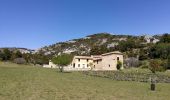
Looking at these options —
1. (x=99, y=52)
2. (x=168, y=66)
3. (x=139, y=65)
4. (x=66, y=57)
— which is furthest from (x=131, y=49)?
(x=66, y=57)

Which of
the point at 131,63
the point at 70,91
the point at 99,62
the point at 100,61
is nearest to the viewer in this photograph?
the point at 70,91

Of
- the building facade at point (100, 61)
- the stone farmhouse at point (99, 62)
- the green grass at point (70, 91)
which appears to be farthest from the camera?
the building facade at point (100, 61)

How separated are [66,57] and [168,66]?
35.8 m

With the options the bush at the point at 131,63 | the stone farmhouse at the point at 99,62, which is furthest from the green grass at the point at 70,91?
the bush at the point at 131,63

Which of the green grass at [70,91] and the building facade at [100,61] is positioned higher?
the building facade at [100,61]

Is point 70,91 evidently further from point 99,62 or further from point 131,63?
point 99,62

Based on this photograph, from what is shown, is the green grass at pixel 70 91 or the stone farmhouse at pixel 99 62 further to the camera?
the stone farmhouse at pixel 99 62

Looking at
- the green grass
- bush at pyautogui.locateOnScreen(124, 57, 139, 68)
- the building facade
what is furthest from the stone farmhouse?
the green grass

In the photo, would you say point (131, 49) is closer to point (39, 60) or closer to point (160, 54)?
point (160, 54)

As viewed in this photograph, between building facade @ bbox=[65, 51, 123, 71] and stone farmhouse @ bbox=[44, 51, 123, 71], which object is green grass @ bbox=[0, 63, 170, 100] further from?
building facade @ bbox=[65, 51, 123, 71]

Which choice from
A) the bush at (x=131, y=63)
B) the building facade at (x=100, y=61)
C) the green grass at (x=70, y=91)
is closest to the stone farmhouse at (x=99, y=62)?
the building facade at (x=100, y=61)

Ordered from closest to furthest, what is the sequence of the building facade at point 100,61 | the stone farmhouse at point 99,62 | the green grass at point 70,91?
the green grass at point 70,91
the stone farmhouse at point 99,62
the building facade at point 100,61

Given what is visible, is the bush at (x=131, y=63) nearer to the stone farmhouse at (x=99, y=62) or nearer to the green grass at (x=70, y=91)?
the stone farmhouse at (x=99, y=62)

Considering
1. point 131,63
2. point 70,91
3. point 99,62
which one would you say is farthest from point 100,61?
point 70,91
